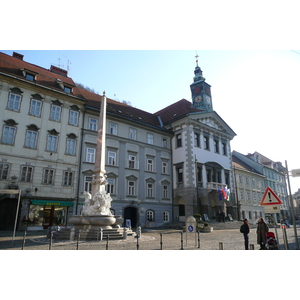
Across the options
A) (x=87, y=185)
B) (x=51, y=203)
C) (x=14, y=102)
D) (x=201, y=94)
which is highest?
(x=201, y=94)

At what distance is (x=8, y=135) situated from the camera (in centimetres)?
2278

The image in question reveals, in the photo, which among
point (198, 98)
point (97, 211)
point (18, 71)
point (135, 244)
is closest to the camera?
point (135, 244)

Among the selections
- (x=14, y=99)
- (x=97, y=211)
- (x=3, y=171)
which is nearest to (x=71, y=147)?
(x=3, y=171)

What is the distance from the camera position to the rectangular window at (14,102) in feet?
76.8

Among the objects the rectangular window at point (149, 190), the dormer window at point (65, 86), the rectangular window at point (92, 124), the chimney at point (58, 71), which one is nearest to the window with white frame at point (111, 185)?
the rectangular window at point (149, 190)

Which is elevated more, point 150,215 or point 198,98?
point 198,98

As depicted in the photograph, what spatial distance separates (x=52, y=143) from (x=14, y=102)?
5153 millimetres

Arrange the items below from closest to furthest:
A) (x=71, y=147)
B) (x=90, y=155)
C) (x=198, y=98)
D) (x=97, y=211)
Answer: (x=97, y=211) → (x=71, y=147) → (x=90, y=155) → (x=198, y=98)

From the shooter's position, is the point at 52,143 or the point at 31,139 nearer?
the point at 31,139

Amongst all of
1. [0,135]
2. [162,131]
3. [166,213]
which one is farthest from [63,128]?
[166,213]

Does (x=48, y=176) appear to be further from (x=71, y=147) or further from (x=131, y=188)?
(x=131, y=188)

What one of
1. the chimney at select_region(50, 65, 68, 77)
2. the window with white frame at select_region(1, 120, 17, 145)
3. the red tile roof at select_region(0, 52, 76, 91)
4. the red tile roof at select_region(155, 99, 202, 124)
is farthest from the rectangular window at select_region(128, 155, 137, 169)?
the chimney at select_region(50, 65, 68, 77)

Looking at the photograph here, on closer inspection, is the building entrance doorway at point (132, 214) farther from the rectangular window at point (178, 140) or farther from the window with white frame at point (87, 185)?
the rectangular window at point (178, 140)

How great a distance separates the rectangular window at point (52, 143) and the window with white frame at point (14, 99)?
3964mm
